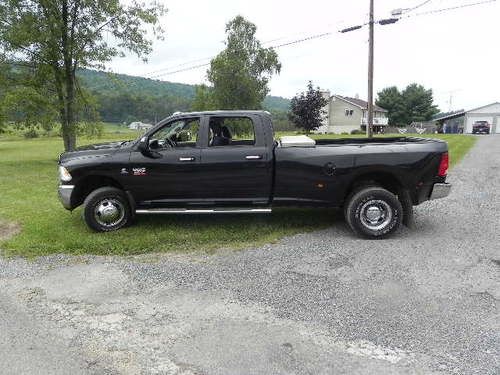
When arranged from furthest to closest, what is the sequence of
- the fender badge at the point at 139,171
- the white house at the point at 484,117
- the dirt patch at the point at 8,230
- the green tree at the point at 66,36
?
the white house at the point at 484,117 → the green tree at the point at 66,36 → the dirt patch at the point at 8,230 → the fender badge at the point at 139,171

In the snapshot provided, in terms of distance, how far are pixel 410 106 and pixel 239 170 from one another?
83.1 m

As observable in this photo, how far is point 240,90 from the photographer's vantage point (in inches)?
1687

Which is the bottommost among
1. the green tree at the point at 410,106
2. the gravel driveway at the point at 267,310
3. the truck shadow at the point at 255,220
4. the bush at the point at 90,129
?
the gravel driveway at the point at 267,310

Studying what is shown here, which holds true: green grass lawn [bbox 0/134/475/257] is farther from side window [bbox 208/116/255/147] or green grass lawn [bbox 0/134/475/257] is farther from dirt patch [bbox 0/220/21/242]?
side window [bbox 208/116/255/147]

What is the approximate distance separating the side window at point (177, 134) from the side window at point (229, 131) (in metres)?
0.26

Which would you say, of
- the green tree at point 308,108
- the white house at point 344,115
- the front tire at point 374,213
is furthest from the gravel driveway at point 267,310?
the white house at point 344,115

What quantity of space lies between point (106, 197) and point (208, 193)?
63.9 inches

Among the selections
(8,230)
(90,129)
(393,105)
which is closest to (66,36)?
(90,129)

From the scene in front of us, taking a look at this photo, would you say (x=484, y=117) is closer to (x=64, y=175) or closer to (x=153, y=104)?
(x=153, y=104)

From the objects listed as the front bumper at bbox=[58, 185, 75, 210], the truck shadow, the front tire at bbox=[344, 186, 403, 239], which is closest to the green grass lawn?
the truck shadow

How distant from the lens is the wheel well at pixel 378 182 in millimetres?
6375

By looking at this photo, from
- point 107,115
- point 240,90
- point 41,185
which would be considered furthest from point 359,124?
point 41,185

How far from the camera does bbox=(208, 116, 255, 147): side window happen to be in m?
6.58

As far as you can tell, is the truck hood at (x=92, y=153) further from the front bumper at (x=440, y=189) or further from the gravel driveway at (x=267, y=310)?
the front bumper at (x=440, y=189)
